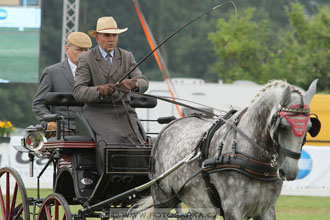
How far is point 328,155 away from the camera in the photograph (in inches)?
538

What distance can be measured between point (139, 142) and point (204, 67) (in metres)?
46.3

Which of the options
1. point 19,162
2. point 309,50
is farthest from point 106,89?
point 309,50

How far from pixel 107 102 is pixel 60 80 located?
48.0 inches

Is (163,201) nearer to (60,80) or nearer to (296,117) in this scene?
(296,117)

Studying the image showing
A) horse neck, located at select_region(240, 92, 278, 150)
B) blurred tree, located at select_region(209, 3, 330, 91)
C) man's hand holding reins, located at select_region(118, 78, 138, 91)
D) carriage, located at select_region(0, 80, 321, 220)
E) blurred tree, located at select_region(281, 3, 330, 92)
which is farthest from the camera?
blurred tree, located at select_region(209, 3, 330, 91)

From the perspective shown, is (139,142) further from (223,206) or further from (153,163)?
(223,206)

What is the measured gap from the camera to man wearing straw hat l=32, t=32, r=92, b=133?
7.40m

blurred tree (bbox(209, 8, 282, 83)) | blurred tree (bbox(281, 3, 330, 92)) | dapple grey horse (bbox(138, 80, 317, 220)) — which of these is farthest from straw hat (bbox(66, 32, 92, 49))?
blurred tree (bbox(209, 8, 282, 83))

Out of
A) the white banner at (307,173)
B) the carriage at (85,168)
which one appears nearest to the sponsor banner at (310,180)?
the white banner at (307,173)

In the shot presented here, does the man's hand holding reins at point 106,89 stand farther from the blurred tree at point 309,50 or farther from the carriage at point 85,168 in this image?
the blurred tree at point 309,50

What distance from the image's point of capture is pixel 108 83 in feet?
21.5

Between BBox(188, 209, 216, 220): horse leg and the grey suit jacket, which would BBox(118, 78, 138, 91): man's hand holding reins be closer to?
BBox(188, 209, 216, 220): horse leg

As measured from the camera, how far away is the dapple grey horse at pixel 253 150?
5.03m

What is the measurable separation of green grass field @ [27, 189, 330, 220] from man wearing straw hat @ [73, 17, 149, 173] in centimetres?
397
